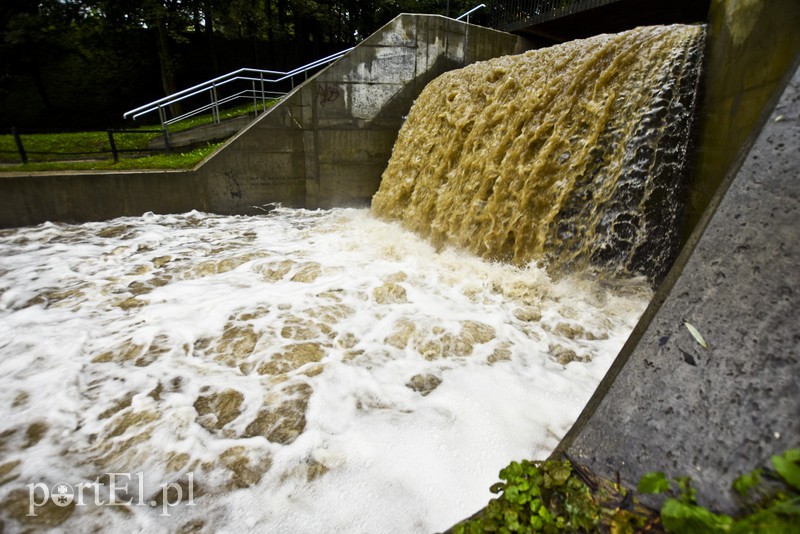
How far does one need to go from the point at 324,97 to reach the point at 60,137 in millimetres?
8568

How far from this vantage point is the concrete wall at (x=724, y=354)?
1.35 metres

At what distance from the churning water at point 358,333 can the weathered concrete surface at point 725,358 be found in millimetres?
1040

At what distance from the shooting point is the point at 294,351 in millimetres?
3607

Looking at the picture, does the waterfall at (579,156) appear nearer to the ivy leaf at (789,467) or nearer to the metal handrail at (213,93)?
the ivy leaf at (789,467)

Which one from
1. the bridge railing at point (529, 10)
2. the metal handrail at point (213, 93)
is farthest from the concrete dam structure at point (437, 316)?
the bridge railing at point (529, 10)

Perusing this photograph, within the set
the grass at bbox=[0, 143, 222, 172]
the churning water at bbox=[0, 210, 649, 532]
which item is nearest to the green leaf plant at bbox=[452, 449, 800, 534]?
the churning water at bbox=[0, 210, 649, 532]

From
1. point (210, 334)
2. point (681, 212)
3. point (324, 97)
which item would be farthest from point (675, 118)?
point (324, 97)

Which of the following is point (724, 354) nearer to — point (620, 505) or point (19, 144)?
point (620, 505)

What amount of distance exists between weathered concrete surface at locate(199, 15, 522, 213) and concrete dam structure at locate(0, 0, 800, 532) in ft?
1.20

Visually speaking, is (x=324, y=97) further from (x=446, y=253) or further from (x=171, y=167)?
(x=446, y=253)

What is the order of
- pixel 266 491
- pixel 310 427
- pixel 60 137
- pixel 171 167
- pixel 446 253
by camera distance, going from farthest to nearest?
pixel 60 137 → pixel 171 167 → pixel 446 253 → pixel 310 427 → pixel 266 491

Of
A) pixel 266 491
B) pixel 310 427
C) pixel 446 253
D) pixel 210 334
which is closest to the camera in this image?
pixel 266 491

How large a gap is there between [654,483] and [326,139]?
8.35m

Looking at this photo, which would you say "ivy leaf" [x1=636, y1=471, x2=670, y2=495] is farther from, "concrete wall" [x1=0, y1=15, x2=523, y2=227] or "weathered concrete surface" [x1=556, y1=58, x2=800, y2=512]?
"concrete wall" [x1=0, y1=15, x2=523, y2=227]
